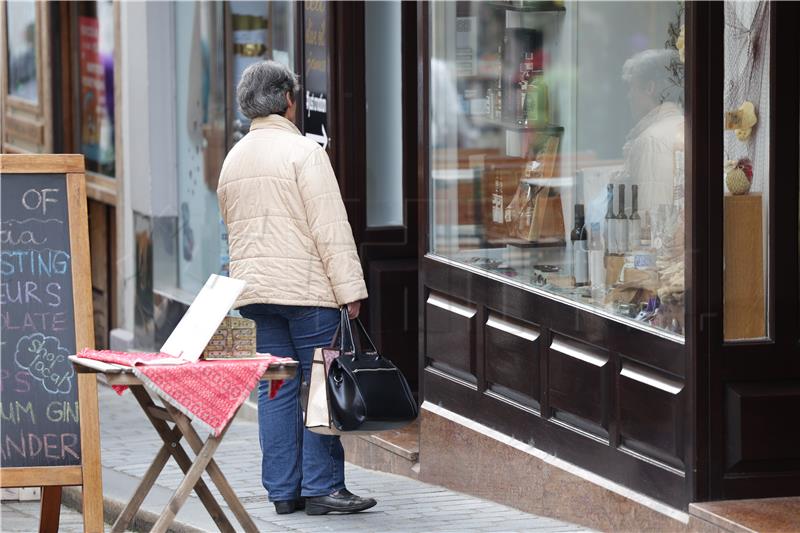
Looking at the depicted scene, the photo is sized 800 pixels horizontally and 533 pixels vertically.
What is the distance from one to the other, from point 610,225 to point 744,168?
A: 2.82 ft

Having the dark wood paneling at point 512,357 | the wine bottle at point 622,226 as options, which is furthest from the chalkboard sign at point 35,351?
the wine bottle at point 622,226

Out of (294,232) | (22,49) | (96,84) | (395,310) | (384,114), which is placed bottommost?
(395,310)

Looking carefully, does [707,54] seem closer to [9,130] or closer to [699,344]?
[699,344]

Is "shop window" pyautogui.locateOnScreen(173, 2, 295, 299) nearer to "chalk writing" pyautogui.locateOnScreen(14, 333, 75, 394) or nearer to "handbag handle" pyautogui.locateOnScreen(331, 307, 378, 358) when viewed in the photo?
"handbag handle" pyautogui.locateOnScreen(331, 307, 378, 358)

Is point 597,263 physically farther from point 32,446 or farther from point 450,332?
point 32,446

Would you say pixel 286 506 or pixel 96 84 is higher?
pixel 96 84

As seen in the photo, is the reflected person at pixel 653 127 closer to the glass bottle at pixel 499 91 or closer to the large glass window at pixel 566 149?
the large glass window at pixel 566 149

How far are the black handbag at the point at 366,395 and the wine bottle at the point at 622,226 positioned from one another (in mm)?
1014

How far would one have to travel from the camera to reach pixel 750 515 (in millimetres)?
5320

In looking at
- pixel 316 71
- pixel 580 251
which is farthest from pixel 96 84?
pixel 580 251

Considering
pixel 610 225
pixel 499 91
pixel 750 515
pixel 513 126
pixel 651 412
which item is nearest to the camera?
pixel 750 515

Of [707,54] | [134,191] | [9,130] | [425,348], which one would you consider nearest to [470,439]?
[425,348]

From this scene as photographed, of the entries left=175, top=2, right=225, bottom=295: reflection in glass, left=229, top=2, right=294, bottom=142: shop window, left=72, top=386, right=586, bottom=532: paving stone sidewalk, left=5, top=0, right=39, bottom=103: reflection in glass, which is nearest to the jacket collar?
left=72, top=386, right=586, bottom=532: paving stone sidewalk

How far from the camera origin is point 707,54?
211 inches
